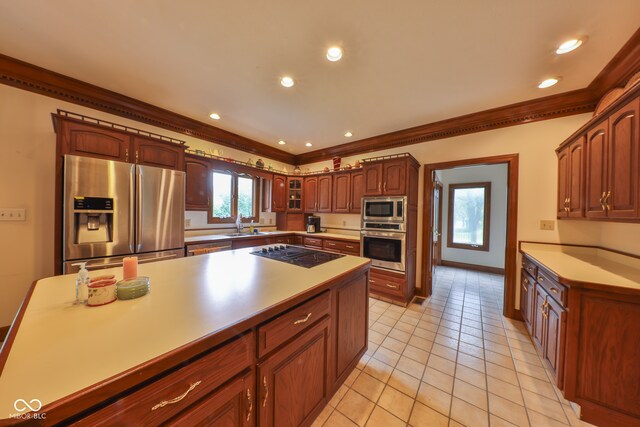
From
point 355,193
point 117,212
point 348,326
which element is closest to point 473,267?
point 355,193

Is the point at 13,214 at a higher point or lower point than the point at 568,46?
lower

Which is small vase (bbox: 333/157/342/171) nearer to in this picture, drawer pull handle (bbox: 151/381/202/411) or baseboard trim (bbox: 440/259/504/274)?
baseboard trim (bbox: 440/259/504/274)

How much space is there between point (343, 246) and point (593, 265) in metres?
2.70

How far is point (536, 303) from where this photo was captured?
6.64 feet

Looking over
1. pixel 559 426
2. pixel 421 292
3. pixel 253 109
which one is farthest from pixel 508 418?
pixel 253 109

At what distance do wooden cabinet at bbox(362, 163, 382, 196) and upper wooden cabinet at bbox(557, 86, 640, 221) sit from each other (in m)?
1.96

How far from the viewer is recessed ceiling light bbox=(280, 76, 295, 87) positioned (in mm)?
2160

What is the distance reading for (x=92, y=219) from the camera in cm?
203

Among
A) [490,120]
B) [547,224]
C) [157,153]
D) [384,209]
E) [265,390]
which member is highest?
[490,120]

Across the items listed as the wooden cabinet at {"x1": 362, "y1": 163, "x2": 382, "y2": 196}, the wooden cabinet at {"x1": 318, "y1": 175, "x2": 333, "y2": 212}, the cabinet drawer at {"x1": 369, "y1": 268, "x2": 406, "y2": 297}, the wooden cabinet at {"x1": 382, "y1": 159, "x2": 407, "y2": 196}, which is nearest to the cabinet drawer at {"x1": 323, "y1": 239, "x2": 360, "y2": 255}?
the cabinet drawer at {"x1": 369, "y1": 268, "x2": 406, "y2": 297}

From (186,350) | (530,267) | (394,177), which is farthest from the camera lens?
(394,177)

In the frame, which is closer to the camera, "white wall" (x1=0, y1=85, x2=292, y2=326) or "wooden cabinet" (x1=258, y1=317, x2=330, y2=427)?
"wooden cabinet" (x1=258, y1=317, x2=330, y2=427)

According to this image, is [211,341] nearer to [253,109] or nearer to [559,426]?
[559,426]

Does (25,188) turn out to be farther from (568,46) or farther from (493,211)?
(493,211)
